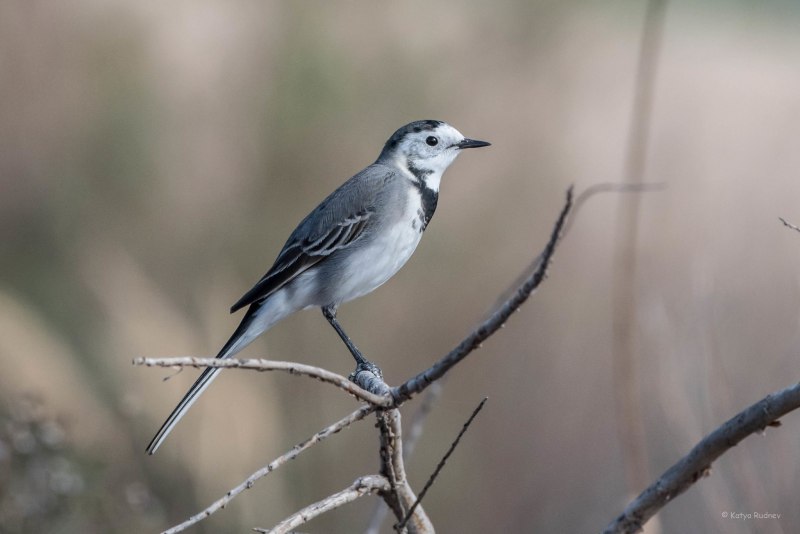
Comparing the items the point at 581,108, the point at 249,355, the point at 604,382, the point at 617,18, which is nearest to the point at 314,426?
the point at 249,355

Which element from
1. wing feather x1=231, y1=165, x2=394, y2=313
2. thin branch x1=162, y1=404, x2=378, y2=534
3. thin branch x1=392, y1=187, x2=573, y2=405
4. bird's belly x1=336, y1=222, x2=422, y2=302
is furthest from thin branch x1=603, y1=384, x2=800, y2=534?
wing feather x1=231, y1=165, x2=394, y2=313

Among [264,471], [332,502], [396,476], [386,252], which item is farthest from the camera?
[386,252]

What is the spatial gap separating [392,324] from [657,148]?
12.9 feet

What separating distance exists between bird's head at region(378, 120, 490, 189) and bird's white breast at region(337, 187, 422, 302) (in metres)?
0.21

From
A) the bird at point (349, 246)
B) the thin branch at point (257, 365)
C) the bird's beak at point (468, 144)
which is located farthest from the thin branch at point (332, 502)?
the bird's beak at point (468, 144)

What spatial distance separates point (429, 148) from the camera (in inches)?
152

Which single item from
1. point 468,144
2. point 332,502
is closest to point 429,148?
point 468,144

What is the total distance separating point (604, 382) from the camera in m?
7.71

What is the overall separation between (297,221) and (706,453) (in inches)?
202

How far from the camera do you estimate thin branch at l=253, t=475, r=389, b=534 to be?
1.64 meters

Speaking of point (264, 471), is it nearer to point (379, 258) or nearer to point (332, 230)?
point (379, 258)

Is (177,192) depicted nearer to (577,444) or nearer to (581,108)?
(577,444)

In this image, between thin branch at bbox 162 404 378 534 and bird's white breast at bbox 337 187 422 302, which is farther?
bird's white breast at bbox 337 187 422 302

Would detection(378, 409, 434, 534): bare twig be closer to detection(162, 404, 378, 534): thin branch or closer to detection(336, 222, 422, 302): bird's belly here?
detection(162, 404, 378, 534): thin branch
